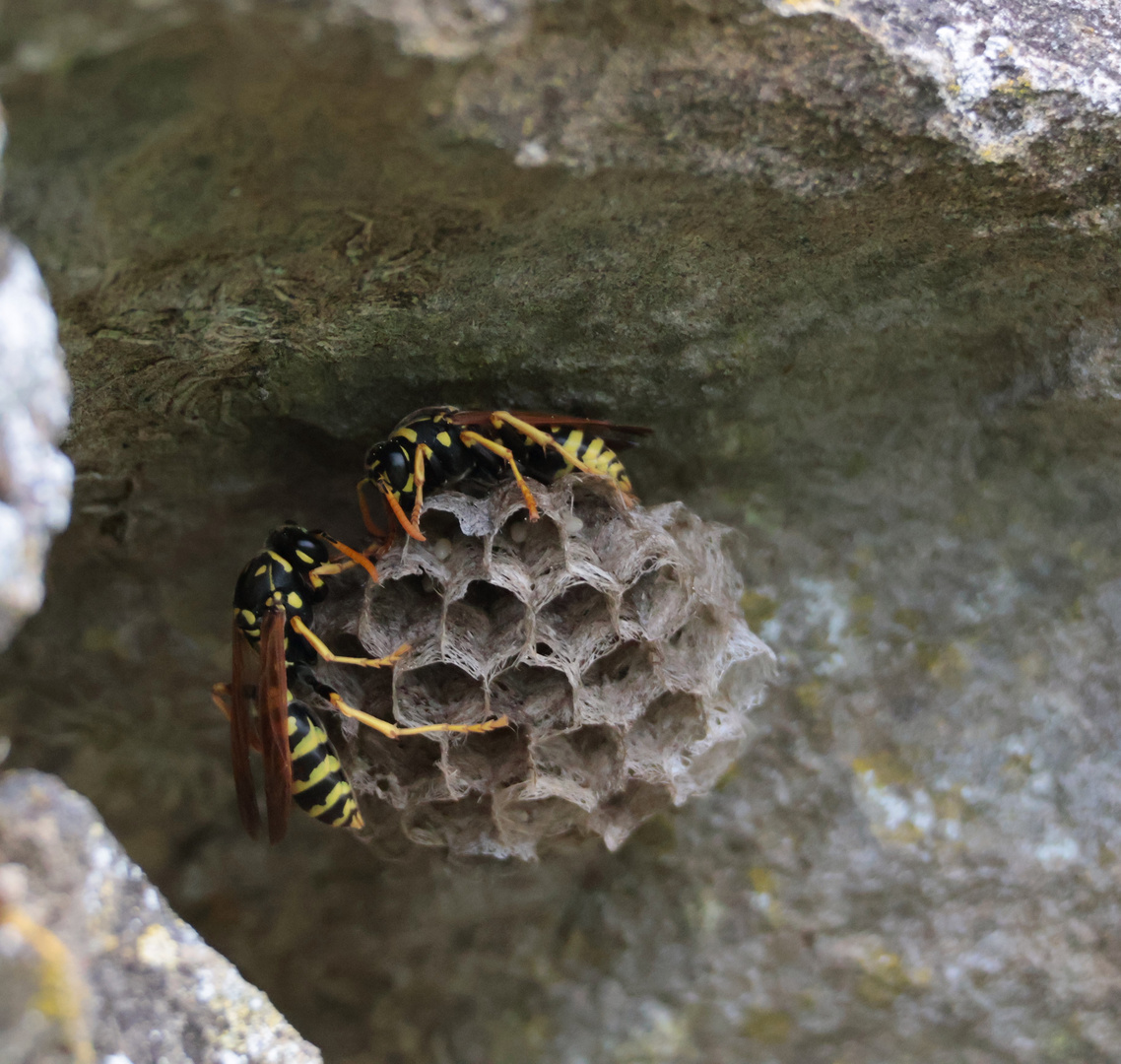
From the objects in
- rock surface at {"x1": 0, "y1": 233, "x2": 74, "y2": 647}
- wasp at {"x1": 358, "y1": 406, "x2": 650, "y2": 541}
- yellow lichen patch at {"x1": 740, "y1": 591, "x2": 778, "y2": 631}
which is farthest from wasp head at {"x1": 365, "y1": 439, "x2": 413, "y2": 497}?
yellow lichen patch at {"x1": 740, "y1": 591, "x2": 778, "y2": 631}

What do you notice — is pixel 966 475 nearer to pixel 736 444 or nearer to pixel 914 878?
pixel 736 444

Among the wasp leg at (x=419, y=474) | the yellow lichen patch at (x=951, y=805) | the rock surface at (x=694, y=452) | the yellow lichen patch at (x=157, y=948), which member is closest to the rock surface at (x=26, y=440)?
the rock surface at (x=694, y=452)

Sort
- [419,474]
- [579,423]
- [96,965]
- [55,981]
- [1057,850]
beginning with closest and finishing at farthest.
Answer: [55,981]
[96,965]
[419,474]
[579,423]
[1057,850]

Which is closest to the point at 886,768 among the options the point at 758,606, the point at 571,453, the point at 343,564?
the point at 758,606

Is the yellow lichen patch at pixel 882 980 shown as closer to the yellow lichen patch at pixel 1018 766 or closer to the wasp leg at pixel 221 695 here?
the yellow lichen patch at pixel 1018 766

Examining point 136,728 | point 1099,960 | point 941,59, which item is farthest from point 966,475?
point 136,728

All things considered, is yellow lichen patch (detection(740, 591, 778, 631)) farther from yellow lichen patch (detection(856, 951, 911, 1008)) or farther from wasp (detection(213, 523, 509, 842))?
yellow lichen patch (detection(856, 951, 911, 1008))

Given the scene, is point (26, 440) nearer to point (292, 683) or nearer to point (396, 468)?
point (396, 468)
